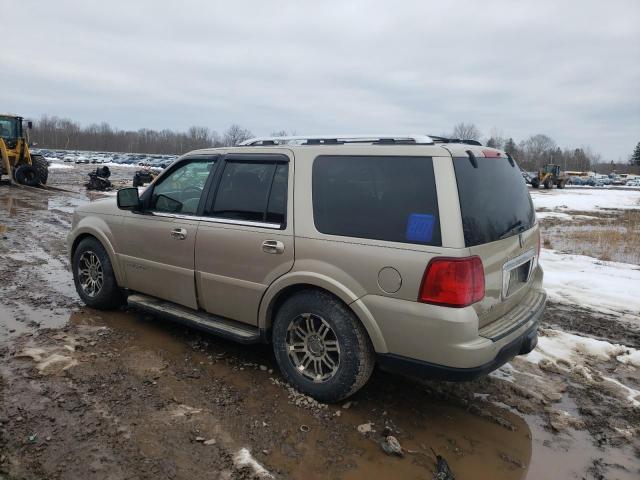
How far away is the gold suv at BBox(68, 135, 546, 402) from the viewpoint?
9.65 ft

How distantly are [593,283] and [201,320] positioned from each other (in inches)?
234

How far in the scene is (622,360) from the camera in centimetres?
445

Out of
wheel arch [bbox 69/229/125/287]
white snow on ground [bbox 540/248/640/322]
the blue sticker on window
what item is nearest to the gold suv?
the blue sticker on window

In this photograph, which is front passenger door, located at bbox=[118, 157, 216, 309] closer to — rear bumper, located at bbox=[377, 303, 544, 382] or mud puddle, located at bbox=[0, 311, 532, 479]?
mud puddle, located at bbox=[0, 311, 532, 479]

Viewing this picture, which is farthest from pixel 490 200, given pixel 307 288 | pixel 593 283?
Answer: pixel 593 283

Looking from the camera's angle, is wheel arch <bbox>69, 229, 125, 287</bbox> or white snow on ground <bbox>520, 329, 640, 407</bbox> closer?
white snow on ground <bbox>520, 329, 640, 407</bbox>

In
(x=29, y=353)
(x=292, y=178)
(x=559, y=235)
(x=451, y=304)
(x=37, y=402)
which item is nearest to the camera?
(x=451, y=304)

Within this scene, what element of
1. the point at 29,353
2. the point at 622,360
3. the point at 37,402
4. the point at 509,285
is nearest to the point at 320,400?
the point at 509,285

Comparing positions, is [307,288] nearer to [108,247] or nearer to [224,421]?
[224,421]

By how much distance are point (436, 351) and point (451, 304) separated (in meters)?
0.31

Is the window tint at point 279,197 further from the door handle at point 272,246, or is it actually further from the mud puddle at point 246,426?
the mud puddle at point 246,426

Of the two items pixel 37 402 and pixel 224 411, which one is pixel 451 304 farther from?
pixel 37 402

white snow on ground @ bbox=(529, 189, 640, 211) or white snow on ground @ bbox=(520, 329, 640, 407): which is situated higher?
white snow on ground @ bbox=(529, 189, 640, 211)

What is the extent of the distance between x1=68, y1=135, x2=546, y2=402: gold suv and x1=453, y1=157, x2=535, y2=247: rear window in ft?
0.04
